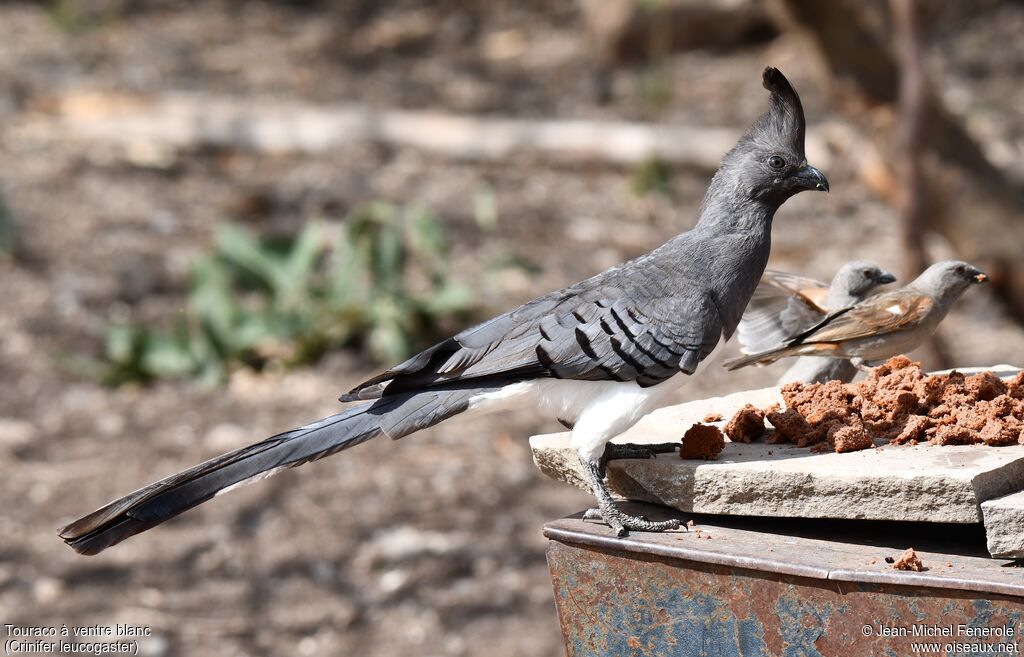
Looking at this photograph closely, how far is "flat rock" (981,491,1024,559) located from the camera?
2.36 m

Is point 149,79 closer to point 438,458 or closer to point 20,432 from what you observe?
point 20,432

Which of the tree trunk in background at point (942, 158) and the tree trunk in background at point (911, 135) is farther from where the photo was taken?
the tree trunk in background at point (942, 158)

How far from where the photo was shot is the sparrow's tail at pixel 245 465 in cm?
265

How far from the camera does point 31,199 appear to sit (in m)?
8.34

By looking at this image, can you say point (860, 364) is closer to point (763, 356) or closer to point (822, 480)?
point (763, 356)

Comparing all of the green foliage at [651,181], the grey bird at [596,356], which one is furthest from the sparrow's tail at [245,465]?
the green foliage at [651,181]

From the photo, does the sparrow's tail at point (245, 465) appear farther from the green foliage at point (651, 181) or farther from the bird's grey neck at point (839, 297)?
the green foliage at point (651, 181)

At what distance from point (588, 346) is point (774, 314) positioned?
746mm

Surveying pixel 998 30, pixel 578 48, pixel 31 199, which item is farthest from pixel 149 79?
pixel 998 30

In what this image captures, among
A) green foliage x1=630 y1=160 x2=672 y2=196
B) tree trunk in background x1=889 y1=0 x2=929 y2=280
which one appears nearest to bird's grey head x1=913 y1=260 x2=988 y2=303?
tree trunk in background x1=889 y1=0 x2=929 y2=280

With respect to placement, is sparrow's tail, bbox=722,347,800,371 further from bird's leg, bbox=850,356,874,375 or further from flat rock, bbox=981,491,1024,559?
flat rock, bbox=981,491,1024,559

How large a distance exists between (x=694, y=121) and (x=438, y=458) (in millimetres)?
4710

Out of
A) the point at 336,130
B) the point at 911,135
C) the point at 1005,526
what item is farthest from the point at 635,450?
the point at 336,130

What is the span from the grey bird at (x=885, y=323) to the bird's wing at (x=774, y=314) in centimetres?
16
